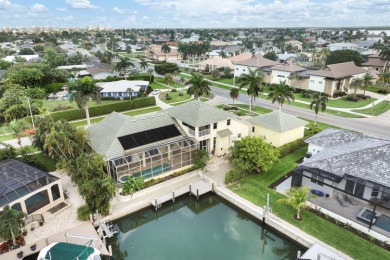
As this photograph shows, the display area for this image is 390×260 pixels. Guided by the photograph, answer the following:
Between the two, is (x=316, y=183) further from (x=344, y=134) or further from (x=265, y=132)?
(x=265, y=132)

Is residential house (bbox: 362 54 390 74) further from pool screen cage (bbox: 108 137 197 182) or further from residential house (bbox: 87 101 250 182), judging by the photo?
pool screen cage (bbox: 108 137 197 182)

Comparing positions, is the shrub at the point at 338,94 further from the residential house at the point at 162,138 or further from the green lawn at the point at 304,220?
the green lawn at the point at 304,220

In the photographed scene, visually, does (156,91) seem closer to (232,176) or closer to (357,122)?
(357,122)

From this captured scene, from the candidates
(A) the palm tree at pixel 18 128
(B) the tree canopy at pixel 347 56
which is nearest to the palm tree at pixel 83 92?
(A) the palm tree at pixel 18 128

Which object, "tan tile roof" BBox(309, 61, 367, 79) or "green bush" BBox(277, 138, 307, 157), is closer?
"green bush" BBox(277, 138, 307, 157)

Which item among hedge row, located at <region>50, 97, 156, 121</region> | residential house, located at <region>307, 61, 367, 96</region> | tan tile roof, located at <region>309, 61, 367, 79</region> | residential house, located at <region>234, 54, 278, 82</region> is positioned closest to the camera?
hedge row, located at <region>50, 97, 156, 121</region>

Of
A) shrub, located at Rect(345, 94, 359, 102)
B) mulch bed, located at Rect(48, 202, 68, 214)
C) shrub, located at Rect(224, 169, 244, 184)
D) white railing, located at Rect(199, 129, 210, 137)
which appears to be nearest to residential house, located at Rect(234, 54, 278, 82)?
shrub, located at Rect(345, 94, 359, 102)

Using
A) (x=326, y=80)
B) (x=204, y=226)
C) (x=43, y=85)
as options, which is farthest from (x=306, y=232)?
(x=43, y=85)

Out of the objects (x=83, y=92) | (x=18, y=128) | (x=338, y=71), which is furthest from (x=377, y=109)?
(x=18, y=128)
